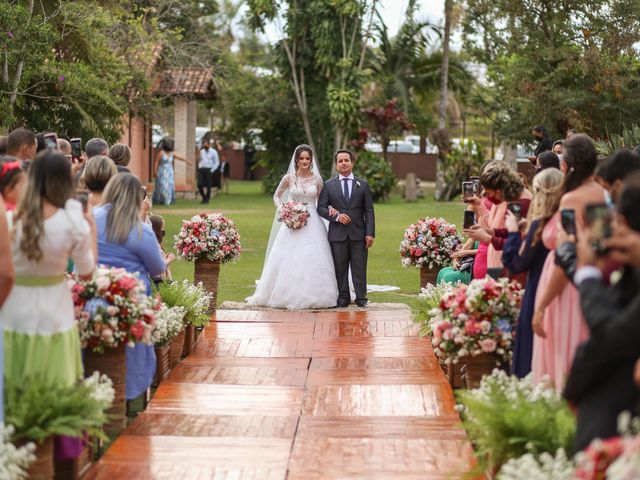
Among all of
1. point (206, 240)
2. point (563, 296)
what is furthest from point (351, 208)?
point (563, 296)

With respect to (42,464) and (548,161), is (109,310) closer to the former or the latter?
(42,464)

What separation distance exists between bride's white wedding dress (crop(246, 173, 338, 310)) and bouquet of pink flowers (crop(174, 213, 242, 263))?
908 mm

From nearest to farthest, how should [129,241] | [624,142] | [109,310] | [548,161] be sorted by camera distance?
1. [109,310]
2. [129,241]
3. [548,161]
4. [624,142]

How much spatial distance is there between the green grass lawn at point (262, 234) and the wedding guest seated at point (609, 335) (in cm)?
926

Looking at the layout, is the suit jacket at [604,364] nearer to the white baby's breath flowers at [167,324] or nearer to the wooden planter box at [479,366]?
the wooden planter box at [479,366]

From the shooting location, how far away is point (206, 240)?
41.8ft

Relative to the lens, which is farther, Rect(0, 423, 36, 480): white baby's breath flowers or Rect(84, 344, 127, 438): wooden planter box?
Rect(84, 344, 127, 438): wooden planter box

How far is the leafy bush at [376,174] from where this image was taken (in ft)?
112

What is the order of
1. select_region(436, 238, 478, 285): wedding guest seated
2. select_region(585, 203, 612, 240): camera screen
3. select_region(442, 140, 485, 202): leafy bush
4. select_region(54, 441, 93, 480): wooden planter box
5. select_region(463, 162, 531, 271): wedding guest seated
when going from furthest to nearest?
select_region(442, 140, 485, 202): leafy bush
select_region(436, 238, 478, 285): wedding guest seated
select_region(463, 162, 531, 271): wedding guest seated
select_region(54, 441, 93, 480): wooden planter box
select_region(585, 203, 612, 240): camera screen

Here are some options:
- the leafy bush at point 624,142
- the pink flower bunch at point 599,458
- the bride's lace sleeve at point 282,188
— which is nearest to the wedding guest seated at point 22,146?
the bride's lace sleeve at point 282,188

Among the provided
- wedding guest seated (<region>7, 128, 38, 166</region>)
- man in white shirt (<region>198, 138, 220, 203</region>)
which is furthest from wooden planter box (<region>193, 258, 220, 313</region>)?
man in white shirt (<region>198, 138, 220, 203</region>)

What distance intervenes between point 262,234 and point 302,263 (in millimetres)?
9303

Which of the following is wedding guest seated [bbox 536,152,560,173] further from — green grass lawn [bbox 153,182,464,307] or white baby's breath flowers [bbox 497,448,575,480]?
white baby's breath flowers [bbox 497,448,575,480]

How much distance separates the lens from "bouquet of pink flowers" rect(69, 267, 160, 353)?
734 cm
